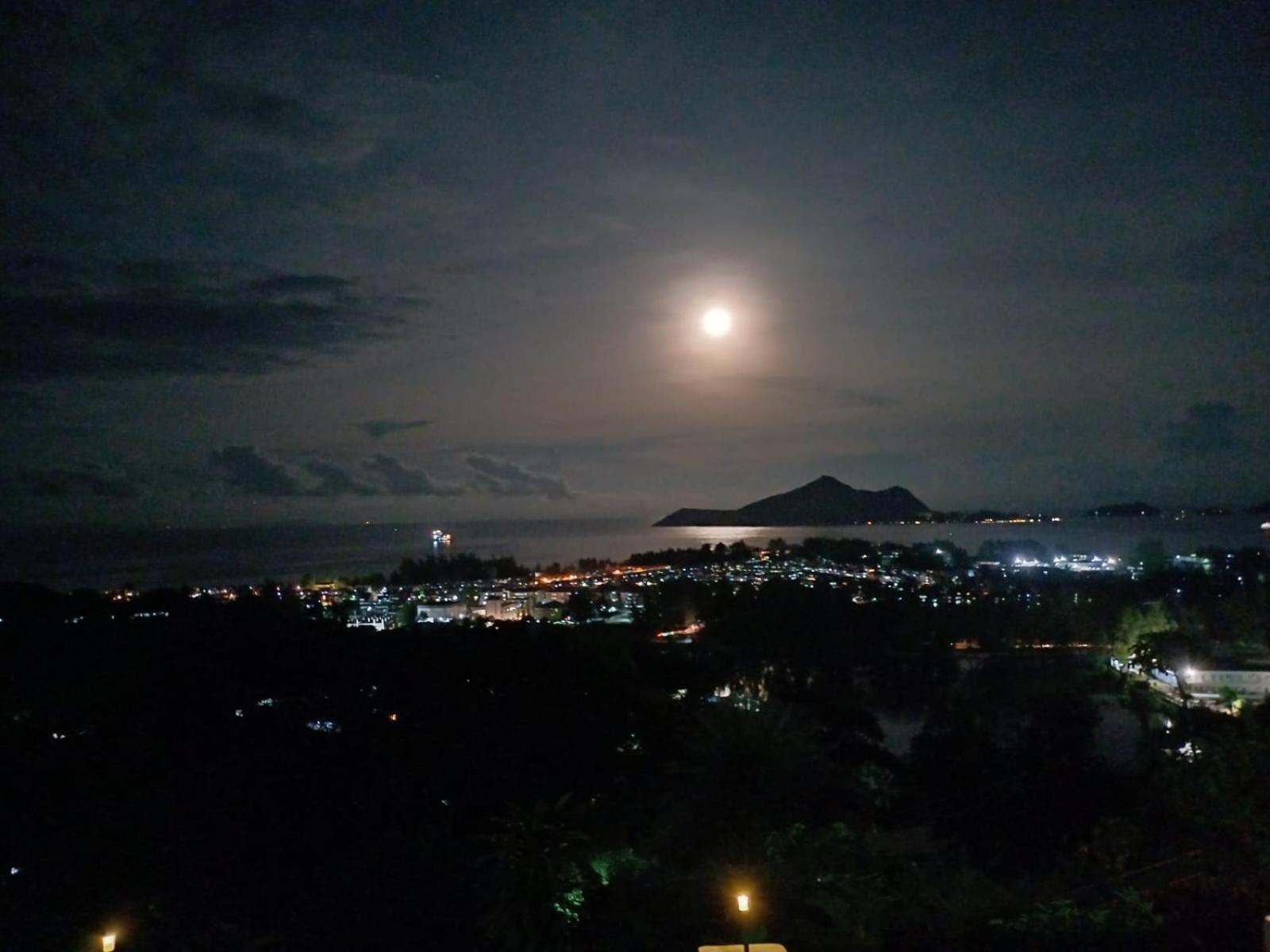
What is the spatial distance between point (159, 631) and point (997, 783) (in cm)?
1324

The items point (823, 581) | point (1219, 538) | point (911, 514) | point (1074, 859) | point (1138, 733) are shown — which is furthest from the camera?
point (911, 514)

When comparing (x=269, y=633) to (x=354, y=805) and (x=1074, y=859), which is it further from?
(x=1074, y=859)

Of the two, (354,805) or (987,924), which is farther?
(354,805)

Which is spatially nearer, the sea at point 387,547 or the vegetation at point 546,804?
the vegetation at point 546,804

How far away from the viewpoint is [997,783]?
10.5 metres

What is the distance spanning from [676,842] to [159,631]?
438 inches

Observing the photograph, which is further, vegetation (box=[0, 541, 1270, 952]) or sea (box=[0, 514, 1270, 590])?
sea (box=[0, 514, 1270, 590])

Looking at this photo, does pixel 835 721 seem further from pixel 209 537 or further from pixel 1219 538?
pixel 209 537

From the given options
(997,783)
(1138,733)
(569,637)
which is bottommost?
(1138,733)

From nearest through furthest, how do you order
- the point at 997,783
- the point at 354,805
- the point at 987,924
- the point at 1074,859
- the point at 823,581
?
1. the point at 987,924
2. the point at 1074,859
3. the point at 354,805
4. the point at 997,783
5. the point at 823,581

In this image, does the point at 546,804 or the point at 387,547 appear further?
the point at 387,547

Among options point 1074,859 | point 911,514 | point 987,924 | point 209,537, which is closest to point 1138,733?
point 1074,859

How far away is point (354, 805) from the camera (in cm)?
948

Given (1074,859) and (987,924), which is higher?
(987,924)
